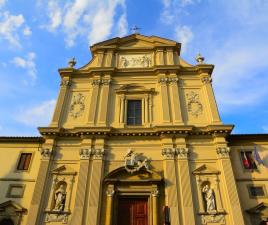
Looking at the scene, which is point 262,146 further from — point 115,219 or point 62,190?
point 62,190

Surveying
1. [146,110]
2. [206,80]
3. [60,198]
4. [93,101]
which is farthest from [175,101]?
[60,198]

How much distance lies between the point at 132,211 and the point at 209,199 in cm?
421

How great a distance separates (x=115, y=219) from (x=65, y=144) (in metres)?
5.72

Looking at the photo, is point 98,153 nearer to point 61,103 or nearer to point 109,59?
point 61,103

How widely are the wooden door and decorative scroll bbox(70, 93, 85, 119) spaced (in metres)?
6.83

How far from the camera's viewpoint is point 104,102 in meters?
20.1

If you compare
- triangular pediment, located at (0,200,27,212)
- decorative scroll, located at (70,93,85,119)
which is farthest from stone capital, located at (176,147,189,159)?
triangular pediment, located at (0,200,27,212)

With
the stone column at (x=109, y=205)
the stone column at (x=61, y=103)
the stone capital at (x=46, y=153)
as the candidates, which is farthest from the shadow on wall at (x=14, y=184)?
the stone column at (x=109, y=205)

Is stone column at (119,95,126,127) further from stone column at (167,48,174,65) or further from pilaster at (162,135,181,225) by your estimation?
stone column at (167,48,174,65)

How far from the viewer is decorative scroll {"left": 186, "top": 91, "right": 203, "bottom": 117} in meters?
19.6

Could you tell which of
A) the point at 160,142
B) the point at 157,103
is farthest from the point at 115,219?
the point at 157,103

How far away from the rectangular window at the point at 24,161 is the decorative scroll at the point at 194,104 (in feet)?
36.0

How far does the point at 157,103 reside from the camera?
20.1 meters

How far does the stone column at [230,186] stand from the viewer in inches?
588
